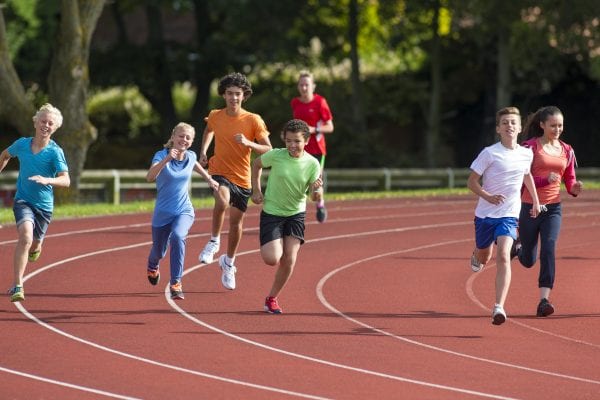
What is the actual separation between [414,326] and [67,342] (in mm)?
3248

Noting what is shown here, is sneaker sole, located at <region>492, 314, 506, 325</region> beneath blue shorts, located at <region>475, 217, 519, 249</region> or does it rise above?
beneath

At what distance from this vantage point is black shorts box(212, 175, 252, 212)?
15.9m

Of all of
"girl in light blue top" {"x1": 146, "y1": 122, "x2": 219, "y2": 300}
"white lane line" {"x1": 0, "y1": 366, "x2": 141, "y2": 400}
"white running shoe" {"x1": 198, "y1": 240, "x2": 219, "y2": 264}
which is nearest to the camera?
"white lane line" {"x1": 0, "y1": 366, "x2": 141, "y2": 400}

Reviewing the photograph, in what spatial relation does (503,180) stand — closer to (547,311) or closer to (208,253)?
(547,311)

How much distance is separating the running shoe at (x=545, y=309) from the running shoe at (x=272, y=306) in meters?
2.48

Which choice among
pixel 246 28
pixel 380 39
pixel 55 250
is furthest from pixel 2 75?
pixel 380 39

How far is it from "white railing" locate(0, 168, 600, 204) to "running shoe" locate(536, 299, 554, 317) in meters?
18.8

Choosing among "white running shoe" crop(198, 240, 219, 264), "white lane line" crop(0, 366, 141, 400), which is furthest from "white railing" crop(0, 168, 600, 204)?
"white lane line" crop(0, 366, 141, 400)

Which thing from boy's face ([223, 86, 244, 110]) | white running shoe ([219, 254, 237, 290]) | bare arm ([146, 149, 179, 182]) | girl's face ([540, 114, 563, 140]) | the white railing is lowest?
the white railing

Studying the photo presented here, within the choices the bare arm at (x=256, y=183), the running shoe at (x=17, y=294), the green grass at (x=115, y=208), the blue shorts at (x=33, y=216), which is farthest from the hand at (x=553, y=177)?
the green grass at (x=115, y=208)

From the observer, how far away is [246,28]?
1902 inches

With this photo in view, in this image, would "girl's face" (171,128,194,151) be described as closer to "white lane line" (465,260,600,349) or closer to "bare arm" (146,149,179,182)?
"bare arm" (146,149,179,182)

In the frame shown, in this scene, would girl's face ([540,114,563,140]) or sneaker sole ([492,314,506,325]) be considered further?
girl's face ([540,114,563,140])

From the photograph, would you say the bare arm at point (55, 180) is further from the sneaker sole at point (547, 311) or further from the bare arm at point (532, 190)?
the sneaker sole at point (547, 311)
